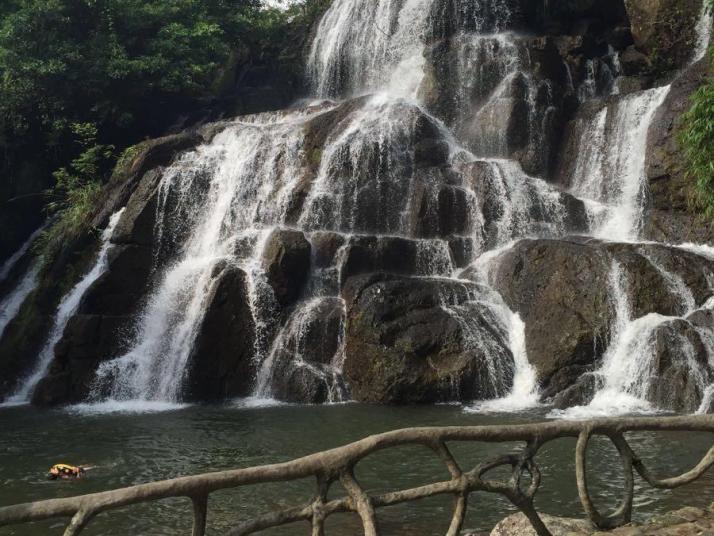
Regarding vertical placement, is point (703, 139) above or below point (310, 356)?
above

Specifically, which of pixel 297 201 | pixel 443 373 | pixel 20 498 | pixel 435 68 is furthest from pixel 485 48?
pixel 20 498

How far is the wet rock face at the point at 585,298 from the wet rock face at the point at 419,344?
0.89 meters

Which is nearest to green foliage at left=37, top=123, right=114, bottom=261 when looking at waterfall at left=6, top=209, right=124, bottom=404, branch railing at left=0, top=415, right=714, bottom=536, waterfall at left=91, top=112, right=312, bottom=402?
waterfall at left=6, top=209, right=124, bottom=404

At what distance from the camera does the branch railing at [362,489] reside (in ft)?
11.8

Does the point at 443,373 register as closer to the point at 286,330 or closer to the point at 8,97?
the point at 286,330

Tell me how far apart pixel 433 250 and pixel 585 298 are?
186 inches

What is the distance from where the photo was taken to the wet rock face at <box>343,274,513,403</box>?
1462 centimetres

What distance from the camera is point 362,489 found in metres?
4.23

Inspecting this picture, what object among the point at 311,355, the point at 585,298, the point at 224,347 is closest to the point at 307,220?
the point at 224,347

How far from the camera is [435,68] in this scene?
25688mm

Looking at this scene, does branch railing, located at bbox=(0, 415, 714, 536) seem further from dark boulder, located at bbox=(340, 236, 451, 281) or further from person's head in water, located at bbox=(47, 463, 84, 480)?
dark boulder, located at bbox=(340, 236, 451, 281)

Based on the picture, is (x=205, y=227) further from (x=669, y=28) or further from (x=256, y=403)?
(x=669, y=28)

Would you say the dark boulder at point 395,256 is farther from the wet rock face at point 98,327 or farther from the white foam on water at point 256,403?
the wet rock face at point 98,327

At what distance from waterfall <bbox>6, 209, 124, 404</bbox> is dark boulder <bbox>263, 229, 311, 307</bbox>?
4902 mm
